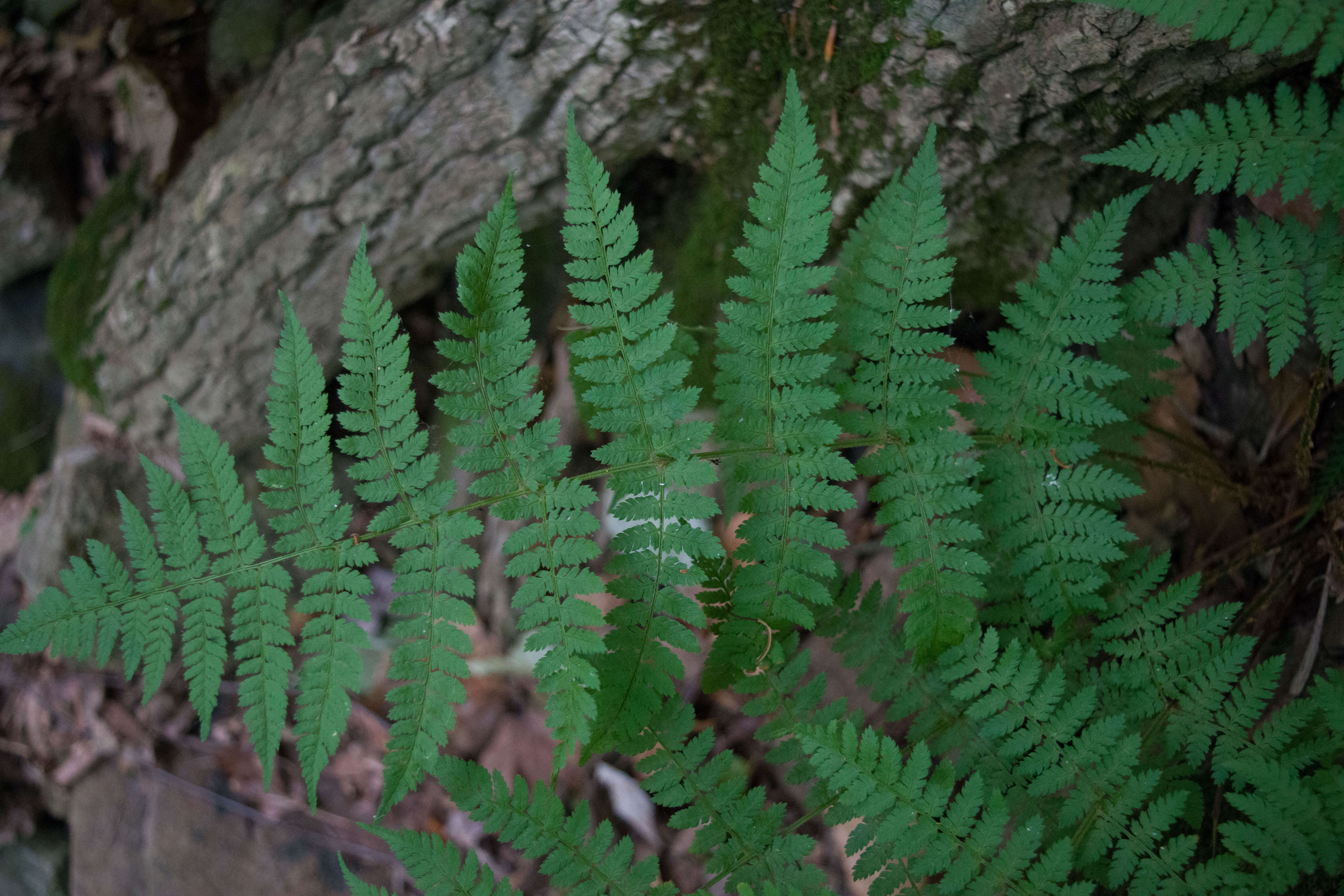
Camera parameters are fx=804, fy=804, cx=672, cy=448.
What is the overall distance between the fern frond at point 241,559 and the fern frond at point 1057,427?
1714 mm

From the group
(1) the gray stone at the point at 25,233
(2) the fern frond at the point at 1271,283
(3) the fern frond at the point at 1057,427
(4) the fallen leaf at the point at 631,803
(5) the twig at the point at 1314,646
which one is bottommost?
(4) the fallen leaf at the point at 631,803

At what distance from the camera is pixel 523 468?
Result: 1904mm

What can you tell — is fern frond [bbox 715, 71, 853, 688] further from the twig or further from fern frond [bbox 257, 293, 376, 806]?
the twig

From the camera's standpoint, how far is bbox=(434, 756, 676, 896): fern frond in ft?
6.09

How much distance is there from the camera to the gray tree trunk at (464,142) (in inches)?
75.1

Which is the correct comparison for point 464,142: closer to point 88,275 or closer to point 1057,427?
point 1057,427

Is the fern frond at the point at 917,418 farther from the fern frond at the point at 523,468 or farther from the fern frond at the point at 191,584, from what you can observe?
the fern frond at the point at 191,584

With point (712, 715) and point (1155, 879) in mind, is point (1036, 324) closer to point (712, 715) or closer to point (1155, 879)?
point (1155, 879)

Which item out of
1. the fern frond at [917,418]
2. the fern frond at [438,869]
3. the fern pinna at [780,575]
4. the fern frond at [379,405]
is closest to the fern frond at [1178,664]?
the fern pinna at [780,575]

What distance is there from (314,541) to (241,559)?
0.57 feet

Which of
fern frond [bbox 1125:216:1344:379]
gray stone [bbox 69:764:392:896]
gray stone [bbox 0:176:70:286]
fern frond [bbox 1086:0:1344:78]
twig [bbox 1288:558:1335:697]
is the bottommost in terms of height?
gray stone [bbox 69:764:392:896]

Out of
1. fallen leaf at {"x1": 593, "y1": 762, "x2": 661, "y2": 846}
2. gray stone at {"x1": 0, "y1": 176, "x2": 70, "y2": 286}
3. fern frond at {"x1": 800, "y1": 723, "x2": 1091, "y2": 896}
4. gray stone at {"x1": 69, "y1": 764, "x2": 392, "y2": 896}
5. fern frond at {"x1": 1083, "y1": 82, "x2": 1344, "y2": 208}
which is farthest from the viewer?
gray stone at {"x1": 0, "y1": 176, "x2": 70, "y2": 286}

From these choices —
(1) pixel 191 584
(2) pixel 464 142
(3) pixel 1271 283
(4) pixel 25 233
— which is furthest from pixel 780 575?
(4) pixel 25 233

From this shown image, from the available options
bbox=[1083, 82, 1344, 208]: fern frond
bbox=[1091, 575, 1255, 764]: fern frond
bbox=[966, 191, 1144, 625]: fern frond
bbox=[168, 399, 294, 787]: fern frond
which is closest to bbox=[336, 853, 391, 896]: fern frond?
bbox=[168, 399, 294, 787]: fern frond
